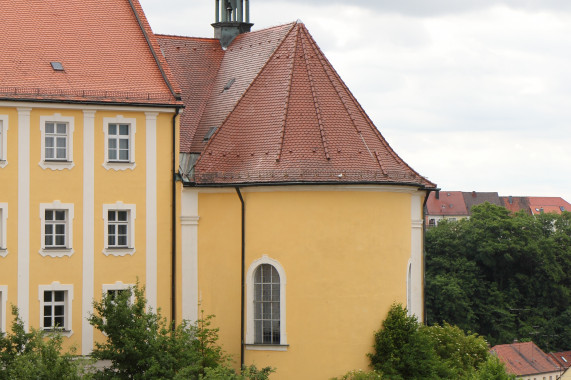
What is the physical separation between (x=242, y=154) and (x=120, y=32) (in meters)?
5.74

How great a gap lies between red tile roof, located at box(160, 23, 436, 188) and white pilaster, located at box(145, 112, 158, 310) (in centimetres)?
154

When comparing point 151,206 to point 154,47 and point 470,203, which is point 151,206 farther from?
point 470,203

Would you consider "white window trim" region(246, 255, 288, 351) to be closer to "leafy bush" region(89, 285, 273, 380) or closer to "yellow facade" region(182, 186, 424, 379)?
"yellow facade" region(182, 186, 424, 379)

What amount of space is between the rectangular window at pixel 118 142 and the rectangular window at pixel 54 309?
4.35 m

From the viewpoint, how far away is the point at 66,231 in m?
34.0

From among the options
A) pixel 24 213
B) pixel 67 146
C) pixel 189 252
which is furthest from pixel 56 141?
pixel 189 252

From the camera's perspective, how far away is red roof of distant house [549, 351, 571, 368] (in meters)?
97.0

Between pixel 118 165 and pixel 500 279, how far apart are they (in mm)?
64179

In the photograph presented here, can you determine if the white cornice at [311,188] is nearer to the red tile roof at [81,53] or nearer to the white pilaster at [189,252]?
the white pilaster at [189,252]

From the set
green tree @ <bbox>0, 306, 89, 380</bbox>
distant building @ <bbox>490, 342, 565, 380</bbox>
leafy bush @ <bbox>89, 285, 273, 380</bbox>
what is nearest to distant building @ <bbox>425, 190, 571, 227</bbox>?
Result: distant building @ <bbox>490, 342, 565, 380</bbox>

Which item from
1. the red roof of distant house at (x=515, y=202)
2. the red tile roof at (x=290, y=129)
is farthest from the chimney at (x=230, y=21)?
the red roof of distant house at (x=515, y=202)

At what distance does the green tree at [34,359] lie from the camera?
26969mm

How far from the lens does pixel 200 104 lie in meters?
39.0

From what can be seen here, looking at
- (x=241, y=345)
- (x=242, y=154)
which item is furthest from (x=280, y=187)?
(x=241, y=345)
